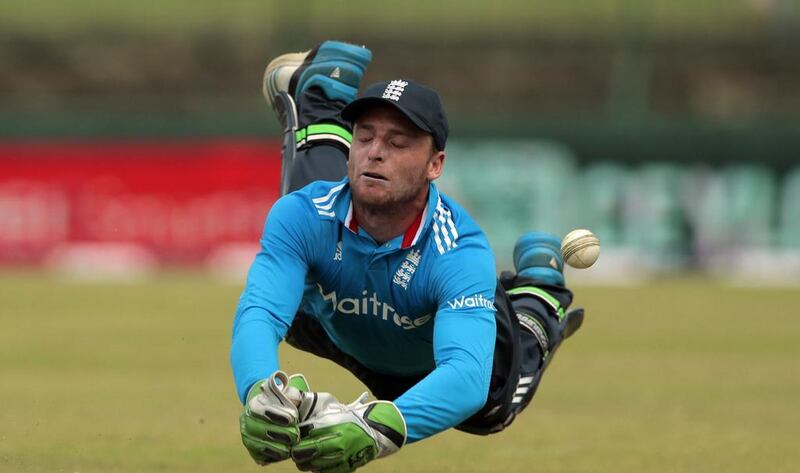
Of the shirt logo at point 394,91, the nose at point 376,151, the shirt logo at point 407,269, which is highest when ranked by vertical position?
the shirt logo at point 394,91

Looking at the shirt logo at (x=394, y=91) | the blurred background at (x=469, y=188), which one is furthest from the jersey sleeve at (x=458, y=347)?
the blurred background at (x=469, y=188)

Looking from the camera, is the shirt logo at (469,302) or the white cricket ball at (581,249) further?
the white cricket ball at (581,249)

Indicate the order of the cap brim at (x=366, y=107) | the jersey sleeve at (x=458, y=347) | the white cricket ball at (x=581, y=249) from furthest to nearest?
the white cricket ball at (x=581, y=249)
the cap brim at (x=366, y=107)
the jersey sleeve at (x=458, y=347)

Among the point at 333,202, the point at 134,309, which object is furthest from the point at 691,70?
the point at 333,202

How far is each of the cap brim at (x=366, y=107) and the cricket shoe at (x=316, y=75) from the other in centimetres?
→ 211

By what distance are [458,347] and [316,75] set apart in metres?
2.80

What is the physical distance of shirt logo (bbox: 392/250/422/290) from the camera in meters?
5.94

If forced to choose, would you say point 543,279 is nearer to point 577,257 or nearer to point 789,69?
point 577,257

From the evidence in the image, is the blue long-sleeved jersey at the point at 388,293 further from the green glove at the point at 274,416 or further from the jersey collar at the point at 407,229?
the green glove at the point at 274,416

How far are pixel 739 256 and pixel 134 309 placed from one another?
893 centimetres

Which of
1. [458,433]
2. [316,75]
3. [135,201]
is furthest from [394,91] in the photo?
[135,201]

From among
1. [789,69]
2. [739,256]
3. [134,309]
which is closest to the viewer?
[134,309]

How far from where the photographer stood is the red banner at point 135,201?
70.1ft

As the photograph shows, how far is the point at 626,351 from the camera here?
13820 millimetres
